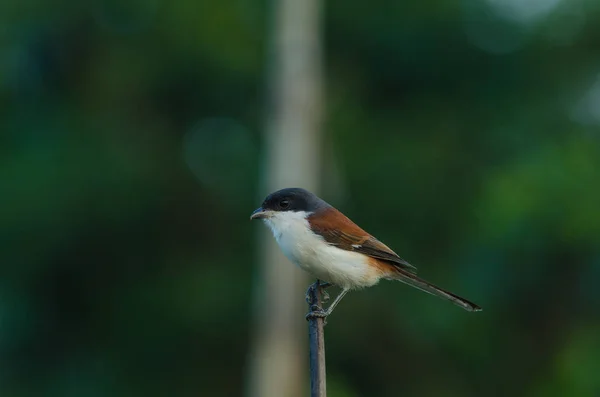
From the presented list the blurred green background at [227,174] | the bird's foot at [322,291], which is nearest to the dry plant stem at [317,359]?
the bird's foot at [322,291]

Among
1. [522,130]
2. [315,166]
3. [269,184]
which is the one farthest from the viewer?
[522,130]

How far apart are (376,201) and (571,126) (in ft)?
9.07

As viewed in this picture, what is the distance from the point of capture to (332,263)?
176 inches

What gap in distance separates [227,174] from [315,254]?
27.5 ft

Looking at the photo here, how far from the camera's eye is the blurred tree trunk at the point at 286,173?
10.5 metres

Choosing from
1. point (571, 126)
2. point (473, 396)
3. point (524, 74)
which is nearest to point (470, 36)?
point (524, 74)

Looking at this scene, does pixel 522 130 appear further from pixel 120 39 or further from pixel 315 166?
pixel 120 39

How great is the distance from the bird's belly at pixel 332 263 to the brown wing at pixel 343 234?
4cm

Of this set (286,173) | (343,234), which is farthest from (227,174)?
(343,234)

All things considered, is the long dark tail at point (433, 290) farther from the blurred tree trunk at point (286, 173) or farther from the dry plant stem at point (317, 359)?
the blurred tree trunk at point (286, 173)

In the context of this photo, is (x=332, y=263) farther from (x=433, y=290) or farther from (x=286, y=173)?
(x=286, y=173)

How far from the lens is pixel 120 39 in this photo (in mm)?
13008

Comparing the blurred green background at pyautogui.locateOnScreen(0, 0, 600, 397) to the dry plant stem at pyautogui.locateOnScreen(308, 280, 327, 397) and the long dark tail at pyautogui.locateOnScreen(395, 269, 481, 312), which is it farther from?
the dry plant stem at pyautogui.locateOnScreen(308, 280, 327, 397)

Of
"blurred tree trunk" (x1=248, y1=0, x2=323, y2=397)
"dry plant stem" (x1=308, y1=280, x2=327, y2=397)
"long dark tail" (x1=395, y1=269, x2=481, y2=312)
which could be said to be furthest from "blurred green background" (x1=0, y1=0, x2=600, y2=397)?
"dry plant stem" (x1=308, y1=280, x2=327, y2=397)
